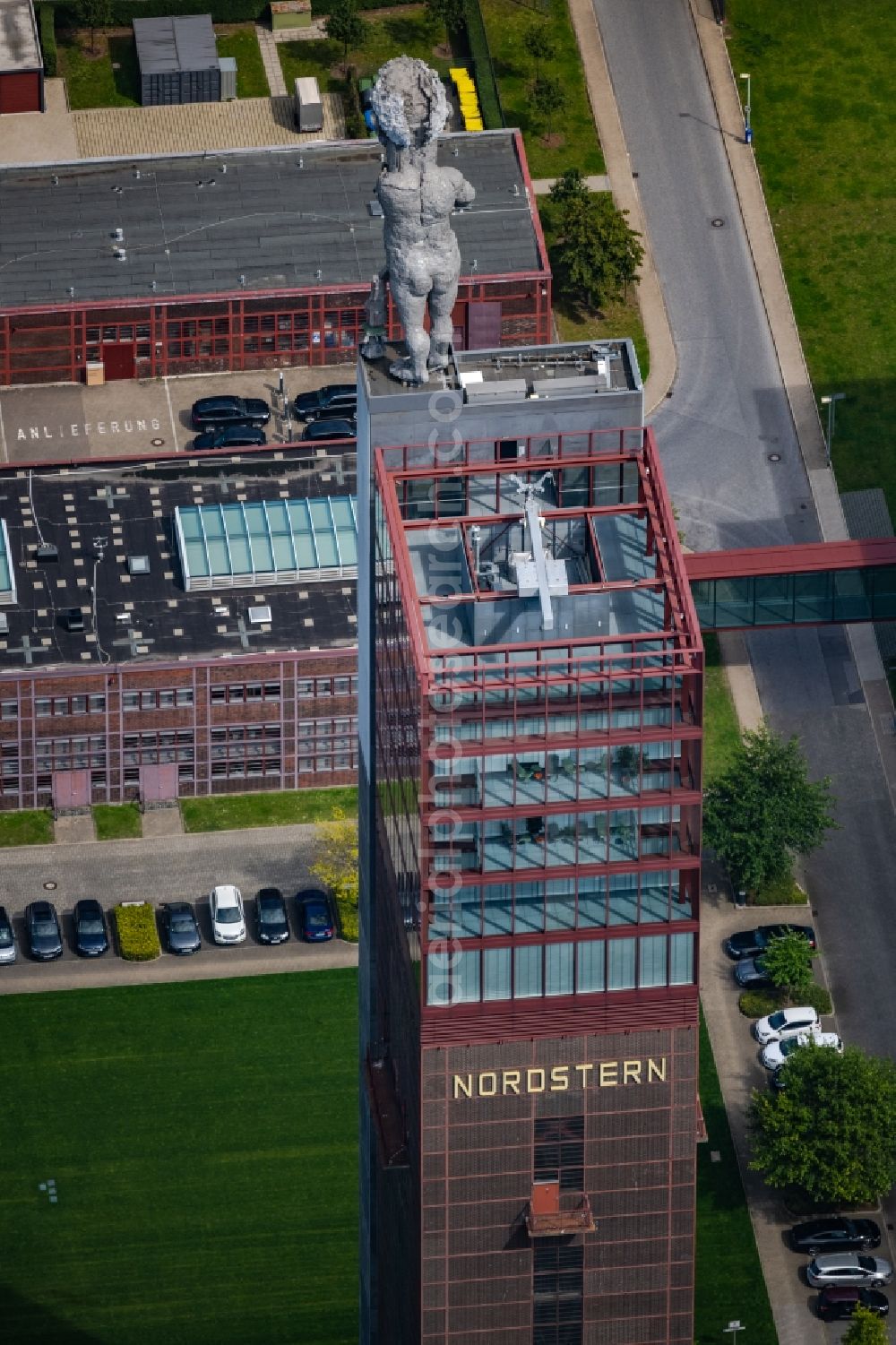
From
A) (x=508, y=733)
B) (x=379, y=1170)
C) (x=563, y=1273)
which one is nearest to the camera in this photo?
(x=508, y=733)

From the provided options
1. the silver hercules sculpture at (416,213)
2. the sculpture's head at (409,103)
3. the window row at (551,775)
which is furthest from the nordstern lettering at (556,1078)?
the sculpture's head at (409,103)

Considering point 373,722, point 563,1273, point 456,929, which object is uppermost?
point 373,722

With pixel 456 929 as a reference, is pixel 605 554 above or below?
above

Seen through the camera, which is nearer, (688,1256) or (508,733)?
(508,733)

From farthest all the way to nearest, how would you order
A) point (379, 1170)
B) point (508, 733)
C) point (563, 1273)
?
point (379, 1170) < point (563, 1273) < point (508, 733)

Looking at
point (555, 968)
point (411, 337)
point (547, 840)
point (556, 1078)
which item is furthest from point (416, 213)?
point (556, 1078)

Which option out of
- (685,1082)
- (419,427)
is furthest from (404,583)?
(685,1082)

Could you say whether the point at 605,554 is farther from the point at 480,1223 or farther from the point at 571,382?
the point at 480,1223

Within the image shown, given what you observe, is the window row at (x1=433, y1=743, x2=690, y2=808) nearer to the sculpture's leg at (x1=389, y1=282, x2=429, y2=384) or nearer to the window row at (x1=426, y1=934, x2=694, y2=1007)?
the window row at (x1=426, y1=934, x2=694, y2=1007)

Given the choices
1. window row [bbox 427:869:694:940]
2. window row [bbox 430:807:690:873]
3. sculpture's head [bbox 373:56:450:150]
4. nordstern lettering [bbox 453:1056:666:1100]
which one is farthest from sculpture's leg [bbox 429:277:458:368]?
nordstern lettering [bbox 453:1056:666:1100]
